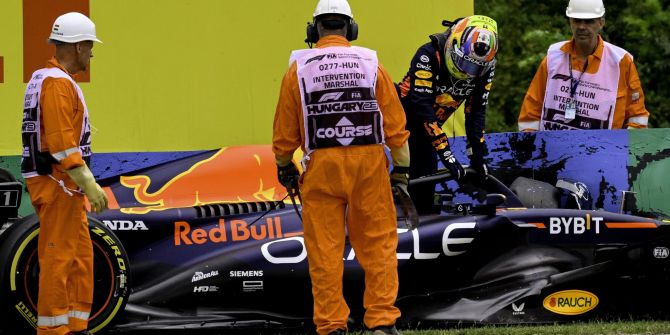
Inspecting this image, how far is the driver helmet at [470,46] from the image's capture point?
7.82 metres

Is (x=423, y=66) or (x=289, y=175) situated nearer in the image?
(x=289, y=175)

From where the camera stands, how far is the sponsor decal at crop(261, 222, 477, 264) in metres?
7.30

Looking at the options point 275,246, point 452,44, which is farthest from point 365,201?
point 452,44

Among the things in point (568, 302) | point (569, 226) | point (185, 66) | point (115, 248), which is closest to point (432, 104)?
point (569, 226)

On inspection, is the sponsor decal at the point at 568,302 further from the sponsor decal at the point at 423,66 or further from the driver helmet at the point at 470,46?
the sponsor decal at the point at 423,66

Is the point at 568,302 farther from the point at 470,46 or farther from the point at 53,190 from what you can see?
the point at 53,190

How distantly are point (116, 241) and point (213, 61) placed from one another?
120 inches

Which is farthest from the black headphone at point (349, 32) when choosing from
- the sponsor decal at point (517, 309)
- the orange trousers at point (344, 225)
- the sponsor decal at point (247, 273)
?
the sponsor decal at point (517, 309)

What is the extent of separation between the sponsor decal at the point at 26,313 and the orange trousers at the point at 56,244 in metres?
0.27

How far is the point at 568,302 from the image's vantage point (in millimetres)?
7590

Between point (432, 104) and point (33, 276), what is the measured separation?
278 cm

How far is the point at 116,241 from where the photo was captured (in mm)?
6934

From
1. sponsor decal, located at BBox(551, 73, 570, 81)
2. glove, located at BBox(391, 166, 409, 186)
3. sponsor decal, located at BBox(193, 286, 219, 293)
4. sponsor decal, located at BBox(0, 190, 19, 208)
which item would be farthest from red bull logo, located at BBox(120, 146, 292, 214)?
sponsor decal, located at BBox(551, 73, 570, 81)

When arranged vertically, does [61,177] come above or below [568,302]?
above
